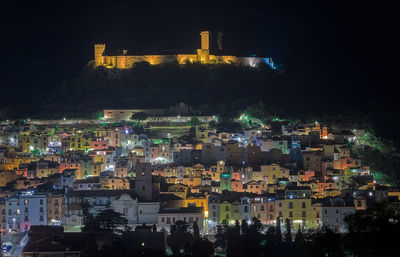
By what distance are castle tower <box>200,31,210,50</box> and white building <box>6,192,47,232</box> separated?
23265mm

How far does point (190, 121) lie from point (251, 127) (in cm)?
322

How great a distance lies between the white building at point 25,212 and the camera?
30.0m

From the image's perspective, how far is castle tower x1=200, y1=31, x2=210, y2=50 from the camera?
51.7 metres

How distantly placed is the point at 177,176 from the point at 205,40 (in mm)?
19016

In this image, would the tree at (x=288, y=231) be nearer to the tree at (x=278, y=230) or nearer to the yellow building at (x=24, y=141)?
the tree at (x=278, y=230)

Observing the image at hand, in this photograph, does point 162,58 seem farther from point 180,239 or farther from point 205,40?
point 180,239

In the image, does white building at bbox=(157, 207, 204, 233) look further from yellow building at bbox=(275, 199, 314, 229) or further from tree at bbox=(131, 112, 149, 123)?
tree at bbox=(131, 112, 149, 123)

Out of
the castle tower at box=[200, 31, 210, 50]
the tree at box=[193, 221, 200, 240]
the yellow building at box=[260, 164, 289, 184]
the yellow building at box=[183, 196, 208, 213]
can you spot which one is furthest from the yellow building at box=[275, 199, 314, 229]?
the castle tower at box=[200, 31, 210, 50]

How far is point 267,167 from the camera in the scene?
3397 centimetres

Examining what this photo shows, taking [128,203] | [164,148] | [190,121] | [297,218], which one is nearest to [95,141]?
[164,148]

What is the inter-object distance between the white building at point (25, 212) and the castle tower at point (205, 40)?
2327 cm

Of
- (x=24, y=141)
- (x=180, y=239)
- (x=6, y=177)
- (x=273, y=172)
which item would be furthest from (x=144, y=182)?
(x=24, y=141)

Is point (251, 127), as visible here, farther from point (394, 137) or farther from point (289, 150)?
point (394, 137)

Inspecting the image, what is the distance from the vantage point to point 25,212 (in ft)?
98.5
